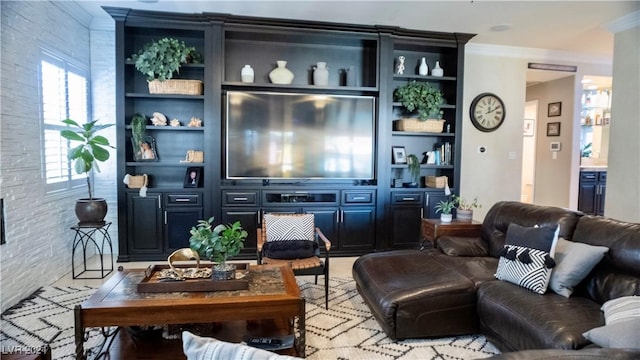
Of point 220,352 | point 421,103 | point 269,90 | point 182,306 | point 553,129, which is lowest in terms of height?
point 182,306

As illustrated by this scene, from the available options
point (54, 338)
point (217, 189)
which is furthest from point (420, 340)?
point (217, 189)

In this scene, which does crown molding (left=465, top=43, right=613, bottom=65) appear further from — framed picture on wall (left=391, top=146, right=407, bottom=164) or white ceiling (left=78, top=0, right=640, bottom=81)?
framed picture on wall (left=391, top=146, right=407, bottom=164)

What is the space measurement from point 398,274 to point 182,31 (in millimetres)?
3709

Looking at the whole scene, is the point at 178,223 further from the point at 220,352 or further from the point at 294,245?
the point at 220,352

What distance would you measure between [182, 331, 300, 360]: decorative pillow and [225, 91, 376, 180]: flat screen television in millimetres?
3874

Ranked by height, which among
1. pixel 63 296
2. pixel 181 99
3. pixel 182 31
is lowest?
pixel 63 296

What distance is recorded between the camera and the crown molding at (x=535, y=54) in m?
5.70

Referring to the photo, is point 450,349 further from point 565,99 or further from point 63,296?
point 565,99

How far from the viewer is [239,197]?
4.62 metres

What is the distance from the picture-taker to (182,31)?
462 cm

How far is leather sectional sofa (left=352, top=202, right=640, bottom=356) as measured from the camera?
2.12 m

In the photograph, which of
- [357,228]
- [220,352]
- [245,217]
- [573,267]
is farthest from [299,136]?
[220,352]

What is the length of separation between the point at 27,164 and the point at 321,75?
3.18 meters

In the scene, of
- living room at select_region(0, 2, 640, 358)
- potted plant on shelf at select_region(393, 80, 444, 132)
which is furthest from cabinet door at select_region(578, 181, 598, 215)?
potted plant on shelf at select_region(393, 80, 444, 132)
